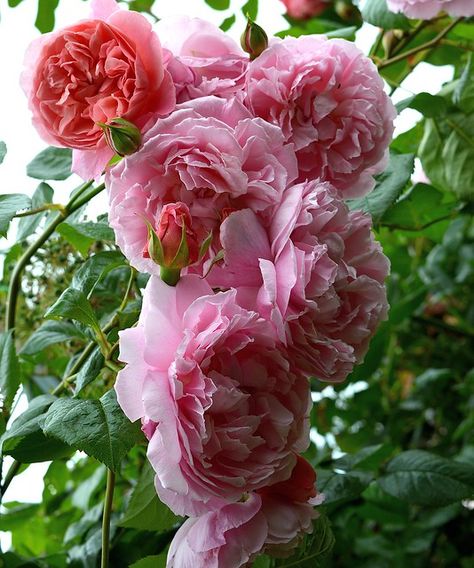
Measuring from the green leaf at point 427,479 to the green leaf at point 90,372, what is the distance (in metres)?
0.33

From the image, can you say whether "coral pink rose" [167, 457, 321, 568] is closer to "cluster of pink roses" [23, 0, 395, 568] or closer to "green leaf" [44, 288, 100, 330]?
"cluster of pink roses" [23, 0, 395, 568]

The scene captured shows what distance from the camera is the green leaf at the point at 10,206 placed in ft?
1.68

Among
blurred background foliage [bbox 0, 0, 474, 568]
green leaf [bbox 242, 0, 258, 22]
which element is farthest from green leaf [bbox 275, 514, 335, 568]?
green leaf [bbox 242, 0, 258, 22]

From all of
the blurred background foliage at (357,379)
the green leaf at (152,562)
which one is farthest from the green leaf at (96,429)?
the green leaf at (152,562)

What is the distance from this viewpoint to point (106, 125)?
0.43m

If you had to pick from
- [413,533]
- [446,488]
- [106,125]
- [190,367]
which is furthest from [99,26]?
[413,533]

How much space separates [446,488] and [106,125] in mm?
436


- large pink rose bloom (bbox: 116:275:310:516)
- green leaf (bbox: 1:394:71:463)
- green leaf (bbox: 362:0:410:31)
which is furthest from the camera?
green leaf (bbox: 362:0:410:31)

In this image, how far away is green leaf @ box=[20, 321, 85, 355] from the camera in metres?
0.60

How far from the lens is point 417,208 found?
2.62ft

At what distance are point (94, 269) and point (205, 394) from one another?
0.66 feet

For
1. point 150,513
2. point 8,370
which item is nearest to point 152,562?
point 150,513

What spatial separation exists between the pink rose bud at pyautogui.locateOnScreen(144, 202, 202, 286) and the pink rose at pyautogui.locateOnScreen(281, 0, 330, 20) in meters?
0.71

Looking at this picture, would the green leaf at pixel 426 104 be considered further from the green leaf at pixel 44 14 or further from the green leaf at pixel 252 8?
the green leaf at pixel 44 14
